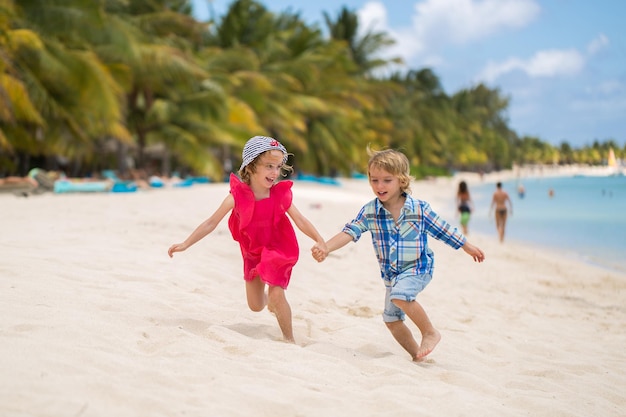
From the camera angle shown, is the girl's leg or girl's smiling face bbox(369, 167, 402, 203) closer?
girl's smiling face bbox(369, 167, 402, 203)

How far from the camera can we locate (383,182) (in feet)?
12.2

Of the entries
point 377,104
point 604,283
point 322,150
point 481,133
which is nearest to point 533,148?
point 481,133

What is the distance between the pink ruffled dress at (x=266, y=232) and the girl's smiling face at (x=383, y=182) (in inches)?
21.3

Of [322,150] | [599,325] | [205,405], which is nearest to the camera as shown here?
[205,405]

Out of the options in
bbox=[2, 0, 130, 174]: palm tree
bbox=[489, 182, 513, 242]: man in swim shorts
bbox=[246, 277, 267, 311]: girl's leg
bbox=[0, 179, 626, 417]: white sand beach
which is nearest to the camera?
bbox=[0, 179, 626, 417]: white sand beach

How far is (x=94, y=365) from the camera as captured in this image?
2.85 meters

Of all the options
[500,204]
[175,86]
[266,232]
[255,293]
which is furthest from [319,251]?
[175,86]

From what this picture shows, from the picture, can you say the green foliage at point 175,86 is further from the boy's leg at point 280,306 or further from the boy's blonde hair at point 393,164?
the boy's leg at point 280,306

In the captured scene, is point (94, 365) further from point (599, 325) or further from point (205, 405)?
point (599, 325)

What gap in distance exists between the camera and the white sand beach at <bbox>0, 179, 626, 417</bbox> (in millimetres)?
2701

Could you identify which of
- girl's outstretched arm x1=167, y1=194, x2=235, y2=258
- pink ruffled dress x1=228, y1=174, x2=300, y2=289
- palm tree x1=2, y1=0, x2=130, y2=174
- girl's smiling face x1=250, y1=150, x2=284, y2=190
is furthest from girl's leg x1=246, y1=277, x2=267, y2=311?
palm tree x1=2, y1=0, x2=130, y2=174

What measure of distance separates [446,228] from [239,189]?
131cm

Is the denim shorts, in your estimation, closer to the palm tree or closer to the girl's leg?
the girl's leg

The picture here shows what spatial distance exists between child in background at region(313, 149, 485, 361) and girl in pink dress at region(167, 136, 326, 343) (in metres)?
0.29
